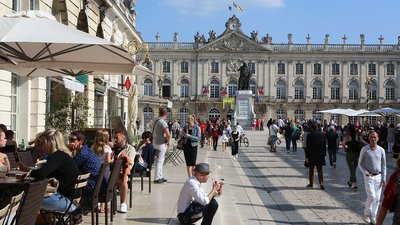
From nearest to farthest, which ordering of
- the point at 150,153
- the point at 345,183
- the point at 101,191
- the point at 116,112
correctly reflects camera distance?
the point at 101,191
the point at 150,153
the point at 345,183
the point at 116,112

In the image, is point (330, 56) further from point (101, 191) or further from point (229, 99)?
point (101, 191)

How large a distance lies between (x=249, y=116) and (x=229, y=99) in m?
29.8

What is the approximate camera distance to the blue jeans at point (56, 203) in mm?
5953

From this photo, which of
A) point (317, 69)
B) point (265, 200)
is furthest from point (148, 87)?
point (265, 200)

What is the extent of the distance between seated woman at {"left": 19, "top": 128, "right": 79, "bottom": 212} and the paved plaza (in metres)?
1.85

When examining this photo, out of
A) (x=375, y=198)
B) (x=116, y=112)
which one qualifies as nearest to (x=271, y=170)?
(x=375, y=198)

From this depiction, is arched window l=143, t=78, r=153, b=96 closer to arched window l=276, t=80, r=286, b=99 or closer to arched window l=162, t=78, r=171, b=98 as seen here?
arched window l=162, t=78, r=171, b=98

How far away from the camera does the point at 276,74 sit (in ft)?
268

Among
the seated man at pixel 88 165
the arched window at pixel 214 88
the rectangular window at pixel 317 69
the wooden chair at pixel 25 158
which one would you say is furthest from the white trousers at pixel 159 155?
the rectangular window at pixel 317 69

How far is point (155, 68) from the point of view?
8144 centimetres

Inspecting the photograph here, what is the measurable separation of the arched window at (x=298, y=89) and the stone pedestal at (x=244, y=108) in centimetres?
3264

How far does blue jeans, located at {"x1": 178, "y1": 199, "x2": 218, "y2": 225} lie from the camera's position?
6.93m

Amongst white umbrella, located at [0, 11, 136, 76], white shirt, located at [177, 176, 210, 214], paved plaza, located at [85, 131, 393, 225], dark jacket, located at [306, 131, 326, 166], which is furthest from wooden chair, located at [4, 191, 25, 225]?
dark jacket, located at [306, 131, 326, 166]

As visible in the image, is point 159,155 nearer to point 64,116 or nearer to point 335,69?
point 64,116
